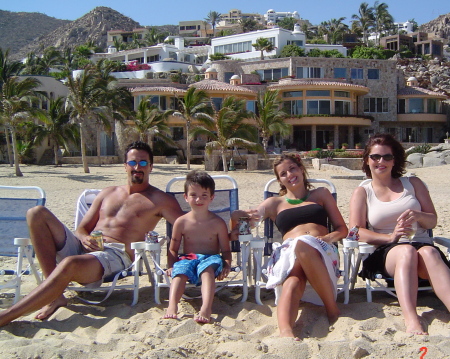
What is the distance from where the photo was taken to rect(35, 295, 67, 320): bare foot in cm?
324

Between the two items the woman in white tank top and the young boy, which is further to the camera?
the young boy

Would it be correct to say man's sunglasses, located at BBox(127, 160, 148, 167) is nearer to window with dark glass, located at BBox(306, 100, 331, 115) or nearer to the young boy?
the young boy

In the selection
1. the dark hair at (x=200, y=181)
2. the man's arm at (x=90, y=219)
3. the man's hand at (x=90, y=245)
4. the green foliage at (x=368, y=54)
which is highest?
the green foliage at (x=368, y=54)

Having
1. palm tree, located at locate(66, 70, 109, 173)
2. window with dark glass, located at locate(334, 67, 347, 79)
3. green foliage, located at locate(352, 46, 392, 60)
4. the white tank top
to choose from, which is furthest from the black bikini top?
green foliage, located at locate(352, 46, 392, 60)

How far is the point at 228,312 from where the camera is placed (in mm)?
3387

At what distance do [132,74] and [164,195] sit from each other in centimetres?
4859

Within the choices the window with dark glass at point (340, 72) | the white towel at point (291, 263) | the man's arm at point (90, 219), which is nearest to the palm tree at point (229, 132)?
the man's arm at point (90, 219)

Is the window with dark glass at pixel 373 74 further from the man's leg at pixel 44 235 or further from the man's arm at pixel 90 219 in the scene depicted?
the man's leg at pixel 44 235

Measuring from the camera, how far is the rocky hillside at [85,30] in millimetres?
118500

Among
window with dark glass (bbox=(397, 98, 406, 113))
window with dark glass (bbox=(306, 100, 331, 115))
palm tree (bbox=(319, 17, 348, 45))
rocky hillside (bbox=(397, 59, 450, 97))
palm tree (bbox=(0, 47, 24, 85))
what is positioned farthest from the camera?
palm tree (bbox=(319, 17, 348, 45))

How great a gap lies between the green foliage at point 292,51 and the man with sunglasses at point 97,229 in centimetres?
4913

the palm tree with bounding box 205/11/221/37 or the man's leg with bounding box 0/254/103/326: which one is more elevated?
the palm tree with bounding box 205/11/221/37

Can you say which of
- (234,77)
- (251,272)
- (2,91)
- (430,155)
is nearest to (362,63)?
(234,77)

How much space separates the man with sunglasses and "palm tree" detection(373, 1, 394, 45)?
8828 cm
